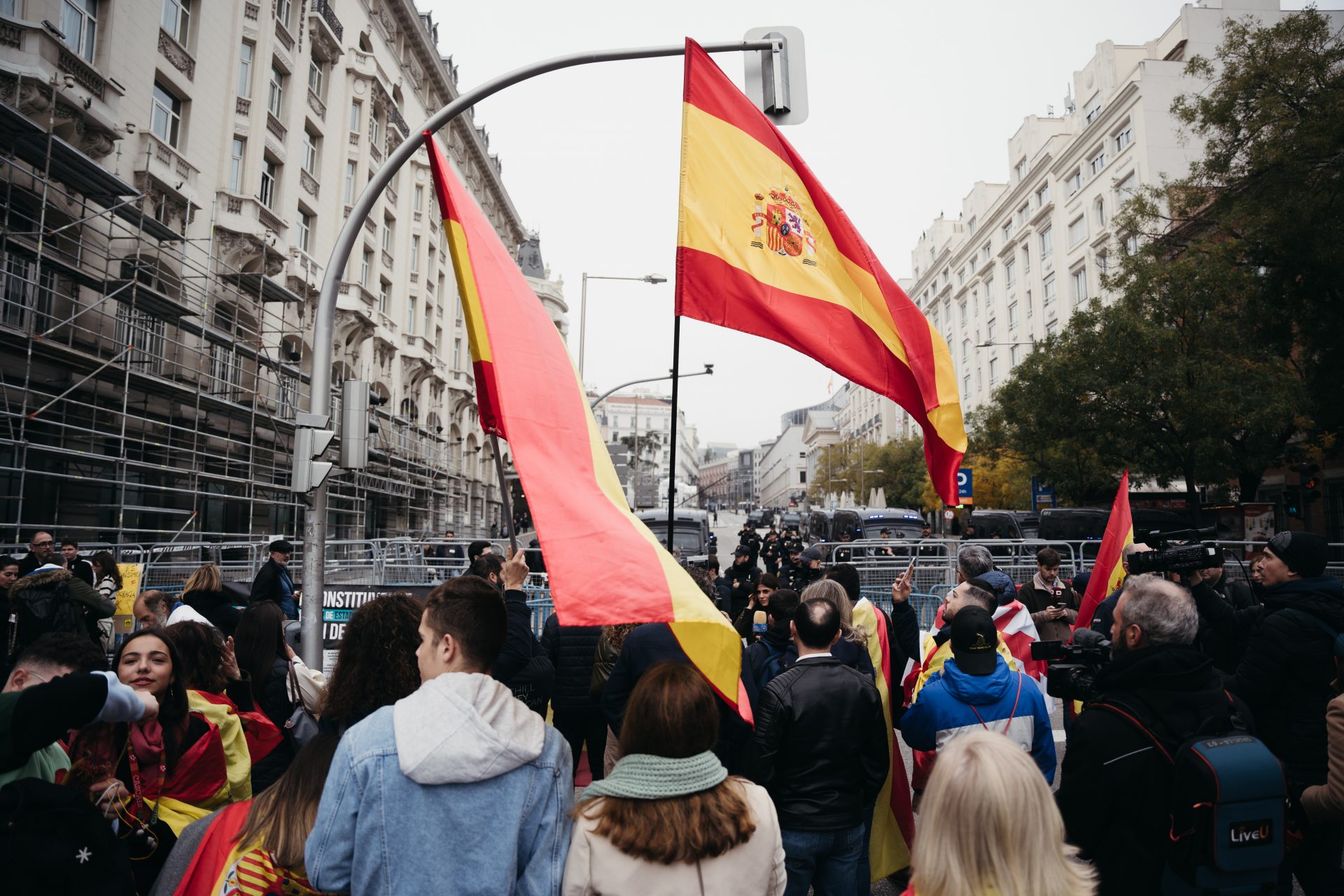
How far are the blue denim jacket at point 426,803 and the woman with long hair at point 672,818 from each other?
0.71ft

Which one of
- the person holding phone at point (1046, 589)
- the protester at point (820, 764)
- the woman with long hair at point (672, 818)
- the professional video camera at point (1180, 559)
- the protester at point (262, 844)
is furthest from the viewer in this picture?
the person holding phone at point (1046, 589)

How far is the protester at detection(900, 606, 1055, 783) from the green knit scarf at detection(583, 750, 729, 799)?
1.67 m

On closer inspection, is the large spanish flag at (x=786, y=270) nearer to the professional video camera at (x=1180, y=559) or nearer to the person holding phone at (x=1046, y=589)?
the professional video camera at (x=1180, y=559)

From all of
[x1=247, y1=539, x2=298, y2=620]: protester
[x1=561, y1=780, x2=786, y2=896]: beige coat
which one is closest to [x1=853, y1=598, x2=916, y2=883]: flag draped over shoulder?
[x1=561, y1=780, x2=786, y2=896]: beige coat

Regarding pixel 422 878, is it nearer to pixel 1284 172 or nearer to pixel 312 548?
pixel 312 548

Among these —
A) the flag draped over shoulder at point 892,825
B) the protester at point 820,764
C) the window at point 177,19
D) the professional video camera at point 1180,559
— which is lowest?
the flag draped over shoulder at point 892,825

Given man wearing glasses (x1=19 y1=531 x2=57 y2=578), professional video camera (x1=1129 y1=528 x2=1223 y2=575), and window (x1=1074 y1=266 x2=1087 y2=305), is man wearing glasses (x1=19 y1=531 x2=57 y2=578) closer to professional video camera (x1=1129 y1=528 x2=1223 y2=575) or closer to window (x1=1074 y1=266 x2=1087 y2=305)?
professional video camera (x1=1129 y1=528 x2=1223 y2=575)

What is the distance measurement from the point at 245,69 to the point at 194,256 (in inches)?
224

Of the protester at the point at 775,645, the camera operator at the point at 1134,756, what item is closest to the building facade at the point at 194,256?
the protester at the point at 775,645

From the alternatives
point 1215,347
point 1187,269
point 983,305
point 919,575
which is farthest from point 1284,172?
point 983,305

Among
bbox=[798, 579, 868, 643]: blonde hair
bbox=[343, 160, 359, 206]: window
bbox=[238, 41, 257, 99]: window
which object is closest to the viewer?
bbox=[798, 579, 868, 643]: blonde hair

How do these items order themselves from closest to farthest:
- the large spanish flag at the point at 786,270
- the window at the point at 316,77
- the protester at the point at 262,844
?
1. the protester at the point at 262,844
2. the large spanish flag at the point at 786,270
3. the window at the point at 316,77

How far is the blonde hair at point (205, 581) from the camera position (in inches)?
258

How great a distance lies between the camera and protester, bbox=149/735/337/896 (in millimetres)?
2377
